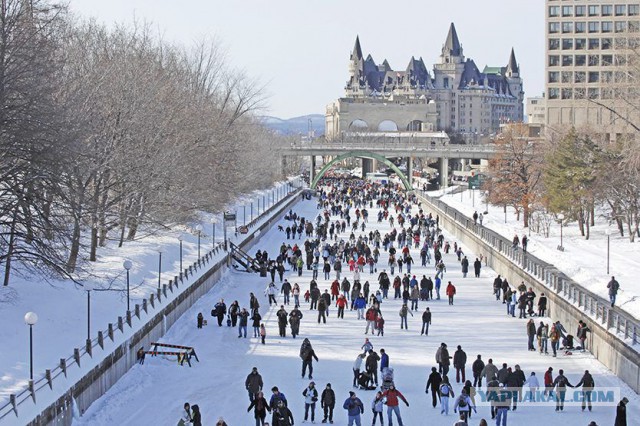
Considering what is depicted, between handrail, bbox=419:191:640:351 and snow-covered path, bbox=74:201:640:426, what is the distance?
1.00m

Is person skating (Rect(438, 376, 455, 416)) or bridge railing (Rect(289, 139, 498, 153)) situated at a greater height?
bridge railing (Rect(289, 139, 498, 153))

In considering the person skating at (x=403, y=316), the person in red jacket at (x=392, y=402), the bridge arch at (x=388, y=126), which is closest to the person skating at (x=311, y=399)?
the person in red jacket at (x=392, y=402)

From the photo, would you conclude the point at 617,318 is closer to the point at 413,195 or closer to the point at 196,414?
the point at 196,414

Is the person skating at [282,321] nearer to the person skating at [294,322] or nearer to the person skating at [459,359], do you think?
the person skating at [294,322]

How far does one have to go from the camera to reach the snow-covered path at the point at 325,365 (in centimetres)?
1969

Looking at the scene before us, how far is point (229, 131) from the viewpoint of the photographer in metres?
65.2

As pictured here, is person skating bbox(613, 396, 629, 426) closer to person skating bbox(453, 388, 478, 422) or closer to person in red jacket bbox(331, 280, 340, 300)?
person skating bbox(453, 388, 478, 422)

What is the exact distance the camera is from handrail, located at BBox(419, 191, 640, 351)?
2298 centimetres

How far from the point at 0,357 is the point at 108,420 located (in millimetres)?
2652

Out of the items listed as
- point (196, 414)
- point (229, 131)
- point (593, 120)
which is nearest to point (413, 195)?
point (593, 120)

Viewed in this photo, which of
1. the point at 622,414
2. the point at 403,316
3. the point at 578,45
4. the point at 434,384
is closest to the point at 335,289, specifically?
the point at 403,316

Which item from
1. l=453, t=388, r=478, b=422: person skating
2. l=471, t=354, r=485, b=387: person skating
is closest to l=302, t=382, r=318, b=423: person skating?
l=453, t=388, r=478, b=422: person skating

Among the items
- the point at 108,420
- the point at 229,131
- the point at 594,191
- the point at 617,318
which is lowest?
the point at 108,420

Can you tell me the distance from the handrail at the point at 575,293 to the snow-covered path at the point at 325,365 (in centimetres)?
100
